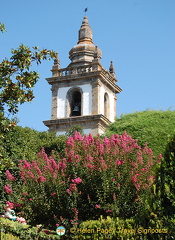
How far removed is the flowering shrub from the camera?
11.1 metres

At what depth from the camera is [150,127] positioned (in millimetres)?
21328

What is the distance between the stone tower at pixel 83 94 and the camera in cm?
3409

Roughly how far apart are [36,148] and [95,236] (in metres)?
10.8

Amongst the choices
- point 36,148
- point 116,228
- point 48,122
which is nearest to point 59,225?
point 116,228

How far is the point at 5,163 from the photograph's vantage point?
974cm

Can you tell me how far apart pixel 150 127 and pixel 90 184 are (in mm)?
10405

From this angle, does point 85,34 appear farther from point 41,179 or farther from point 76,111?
point 41,179

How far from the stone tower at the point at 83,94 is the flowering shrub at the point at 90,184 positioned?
20898 mm

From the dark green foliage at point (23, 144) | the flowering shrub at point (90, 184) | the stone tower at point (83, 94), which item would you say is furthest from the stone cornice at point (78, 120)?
the flowering shrub at point (90, 184)

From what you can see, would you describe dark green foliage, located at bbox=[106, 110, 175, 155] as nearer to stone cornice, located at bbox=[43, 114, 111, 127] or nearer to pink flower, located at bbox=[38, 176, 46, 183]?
pink flower, located at bbox=[38, 176, 46, 183]

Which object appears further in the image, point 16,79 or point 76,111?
point 76,111

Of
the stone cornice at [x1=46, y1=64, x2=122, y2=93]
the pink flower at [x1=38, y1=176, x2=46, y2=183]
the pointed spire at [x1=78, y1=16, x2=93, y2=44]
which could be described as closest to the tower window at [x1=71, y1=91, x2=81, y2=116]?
the stone cornice at [x1=46, y1=64, x2=122, y2=93]

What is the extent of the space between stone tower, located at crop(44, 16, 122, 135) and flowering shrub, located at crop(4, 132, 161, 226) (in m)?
20.9

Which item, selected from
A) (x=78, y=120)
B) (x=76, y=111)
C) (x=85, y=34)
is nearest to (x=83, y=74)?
(x=76, y=111)
